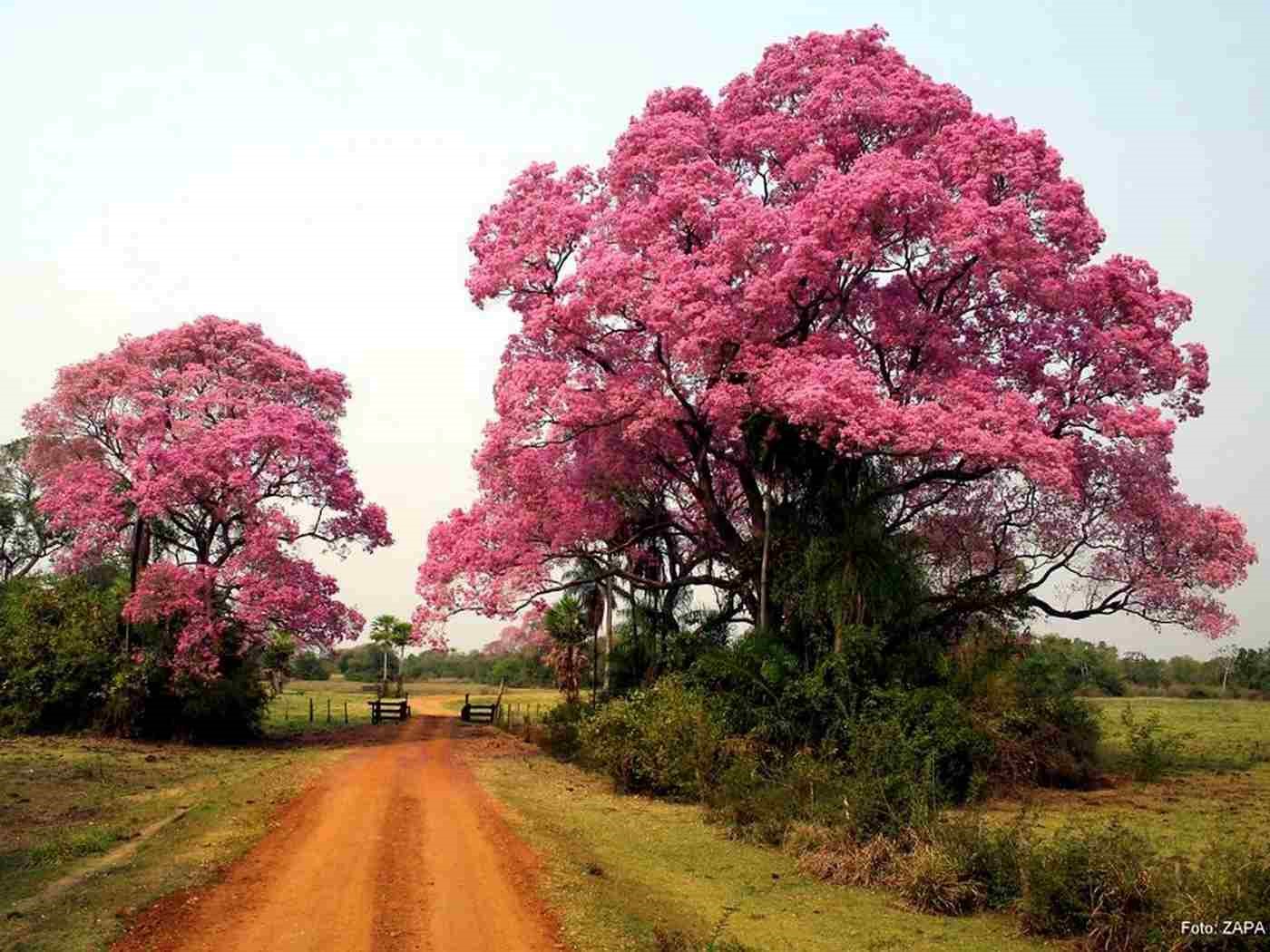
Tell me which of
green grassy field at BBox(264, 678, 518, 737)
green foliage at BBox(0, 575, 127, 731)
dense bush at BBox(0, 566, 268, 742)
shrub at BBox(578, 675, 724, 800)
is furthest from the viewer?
green grassy field at BBox(264, 678, 518, 737)

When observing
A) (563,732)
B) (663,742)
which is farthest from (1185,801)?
(563,732)

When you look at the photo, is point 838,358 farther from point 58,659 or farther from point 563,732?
point 58,659

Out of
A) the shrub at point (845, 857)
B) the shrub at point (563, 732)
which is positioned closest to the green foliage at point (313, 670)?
the shrub at point (563, 732)

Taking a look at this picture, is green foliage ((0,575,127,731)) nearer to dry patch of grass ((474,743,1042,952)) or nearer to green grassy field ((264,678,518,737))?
green grassy field ((264,678,518,737))

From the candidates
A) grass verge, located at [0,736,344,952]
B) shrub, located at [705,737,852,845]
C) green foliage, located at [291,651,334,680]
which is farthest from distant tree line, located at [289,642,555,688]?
shrub, located at [705,737,852,845]

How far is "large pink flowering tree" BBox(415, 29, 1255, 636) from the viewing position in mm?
19000

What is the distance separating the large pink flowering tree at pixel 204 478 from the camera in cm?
2538

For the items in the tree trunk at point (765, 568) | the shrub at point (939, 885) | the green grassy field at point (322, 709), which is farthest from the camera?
the green grassy field at point (322, 709)

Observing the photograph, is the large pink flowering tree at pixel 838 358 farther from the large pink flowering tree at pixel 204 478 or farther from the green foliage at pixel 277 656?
the green foliage at pixel 277 656

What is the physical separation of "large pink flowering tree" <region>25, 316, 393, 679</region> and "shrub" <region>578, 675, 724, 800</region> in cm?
1048

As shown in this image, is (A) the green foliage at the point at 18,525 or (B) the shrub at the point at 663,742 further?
(A) the green foliage at the point at 18,525

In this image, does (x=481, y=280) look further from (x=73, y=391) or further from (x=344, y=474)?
(x=73, y=391)

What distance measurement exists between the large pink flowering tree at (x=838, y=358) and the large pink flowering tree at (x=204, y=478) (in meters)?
4.96

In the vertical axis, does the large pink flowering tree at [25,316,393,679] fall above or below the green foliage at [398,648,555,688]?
above
